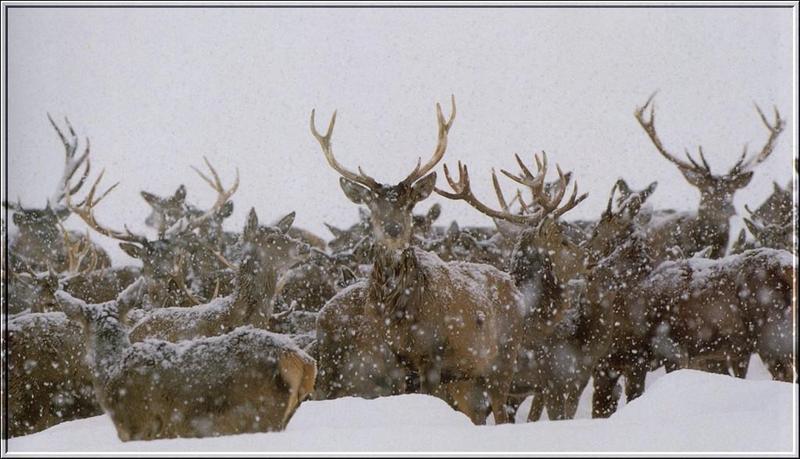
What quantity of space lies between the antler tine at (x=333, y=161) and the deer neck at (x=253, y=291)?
1.17m

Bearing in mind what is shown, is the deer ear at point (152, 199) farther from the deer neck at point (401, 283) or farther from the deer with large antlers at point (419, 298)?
the deer neck at point (401, 283)

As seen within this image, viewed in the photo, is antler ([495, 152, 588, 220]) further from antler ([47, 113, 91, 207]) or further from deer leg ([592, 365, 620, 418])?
antler ([47, 113, 91, 207])

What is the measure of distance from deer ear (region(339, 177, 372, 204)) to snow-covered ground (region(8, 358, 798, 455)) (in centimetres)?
162

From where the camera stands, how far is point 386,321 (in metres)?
5.76

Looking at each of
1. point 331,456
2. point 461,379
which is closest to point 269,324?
point 461,379

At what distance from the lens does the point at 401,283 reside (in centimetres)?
568

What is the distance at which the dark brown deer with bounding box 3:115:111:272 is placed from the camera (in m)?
6.81

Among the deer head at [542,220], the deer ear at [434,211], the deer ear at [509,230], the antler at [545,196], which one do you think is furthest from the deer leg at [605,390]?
the deer ear at [434,211]

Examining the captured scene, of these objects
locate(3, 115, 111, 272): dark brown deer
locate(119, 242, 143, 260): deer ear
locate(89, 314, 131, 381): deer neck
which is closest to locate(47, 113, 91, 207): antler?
locate(3, 115, 111, 272): dark brown deer

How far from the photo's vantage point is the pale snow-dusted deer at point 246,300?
6.15m

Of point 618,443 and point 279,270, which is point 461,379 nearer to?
point 279,270

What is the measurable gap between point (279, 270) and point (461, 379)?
1704 mm

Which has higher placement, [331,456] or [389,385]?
[389,385]

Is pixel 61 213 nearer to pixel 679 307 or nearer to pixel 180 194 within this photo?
pixel 180 194
